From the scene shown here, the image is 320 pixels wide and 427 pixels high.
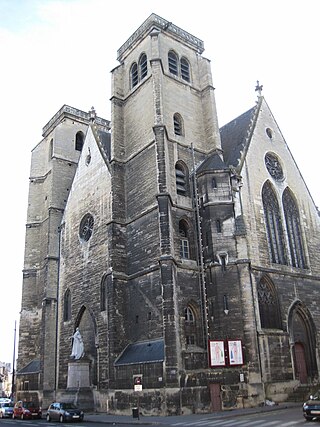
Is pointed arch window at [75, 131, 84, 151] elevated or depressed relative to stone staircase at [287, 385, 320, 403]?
elevated

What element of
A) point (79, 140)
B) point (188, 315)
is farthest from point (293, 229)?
point (79, 140)

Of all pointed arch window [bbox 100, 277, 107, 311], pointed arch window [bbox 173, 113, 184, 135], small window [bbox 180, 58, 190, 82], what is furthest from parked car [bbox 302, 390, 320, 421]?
small window [bbox 180, 58, 190, 82]

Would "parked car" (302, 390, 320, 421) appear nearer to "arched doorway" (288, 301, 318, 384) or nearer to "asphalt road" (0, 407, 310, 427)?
"asphalt road" (0, 407, 310, 427)

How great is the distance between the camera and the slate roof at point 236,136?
28.7 metres

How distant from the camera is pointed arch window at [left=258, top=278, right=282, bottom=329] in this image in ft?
80.4

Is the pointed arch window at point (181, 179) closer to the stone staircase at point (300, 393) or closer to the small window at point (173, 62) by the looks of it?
the small window at point (173, 62)

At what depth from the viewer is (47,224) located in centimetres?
3572

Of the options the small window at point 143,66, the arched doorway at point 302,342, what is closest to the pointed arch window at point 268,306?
the arched doorway at point 302,342

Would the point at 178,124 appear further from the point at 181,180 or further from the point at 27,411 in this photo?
the point at 27,411

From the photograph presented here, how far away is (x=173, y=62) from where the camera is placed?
103 feet

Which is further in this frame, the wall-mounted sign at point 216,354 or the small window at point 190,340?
the small window at point 190,340

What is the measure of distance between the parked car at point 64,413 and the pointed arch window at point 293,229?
14714mm

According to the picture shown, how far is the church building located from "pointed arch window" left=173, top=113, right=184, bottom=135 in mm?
71

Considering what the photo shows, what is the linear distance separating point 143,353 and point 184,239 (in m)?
6.46
